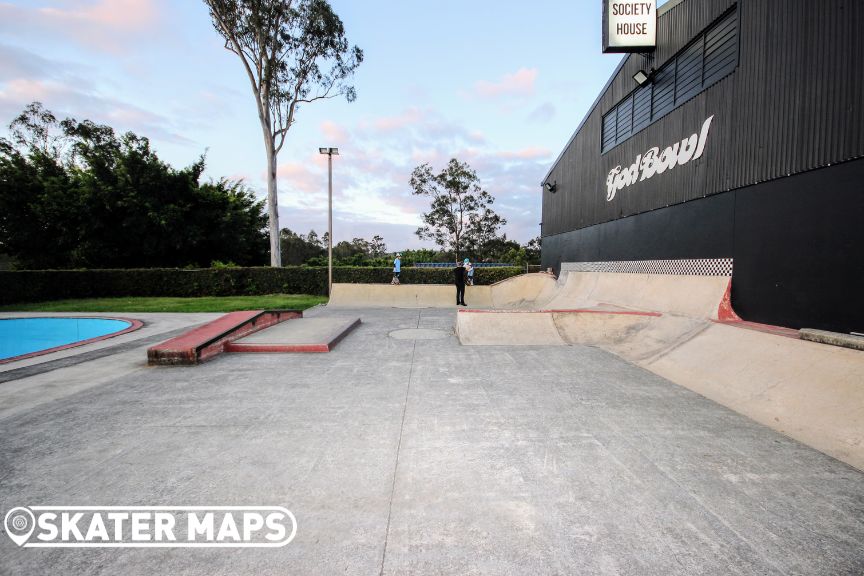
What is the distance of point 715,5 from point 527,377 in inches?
345

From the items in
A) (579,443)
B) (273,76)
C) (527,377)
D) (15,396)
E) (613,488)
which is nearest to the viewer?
(613,488)

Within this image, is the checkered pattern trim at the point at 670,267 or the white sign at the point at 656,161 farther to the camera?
the white sign at the point at 656,161

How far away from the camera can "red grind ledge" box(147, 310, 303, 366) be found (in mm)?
5852

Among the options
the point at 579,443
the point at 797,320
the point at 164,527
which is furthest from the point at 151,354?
the point at 797,320

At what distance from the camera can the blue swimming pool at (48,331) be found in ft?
30.3

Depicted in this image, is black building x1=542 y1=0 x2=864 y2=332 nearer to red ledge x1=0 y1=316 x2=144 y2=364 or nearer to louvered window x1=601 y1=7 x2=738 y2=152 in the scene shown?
louvered window x1=601 y1=7 x2=738 y2=152

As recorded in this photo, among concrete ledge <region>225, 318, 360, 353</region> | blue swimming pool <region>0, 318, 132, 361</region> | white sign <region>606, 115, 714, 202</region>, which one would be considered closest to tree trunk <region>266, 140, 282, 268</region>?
blue swimming pool <region>0, 318, 132, 361</region>

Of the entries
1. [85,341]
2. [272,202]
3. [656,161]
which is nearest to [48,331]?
[85,341]

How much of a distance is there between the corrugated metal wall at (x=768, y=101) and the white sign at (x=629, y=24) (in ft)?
0.96

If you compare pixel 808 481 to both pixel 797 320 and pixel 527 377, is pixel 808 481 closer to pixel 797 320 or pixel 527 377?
pixel 527 377

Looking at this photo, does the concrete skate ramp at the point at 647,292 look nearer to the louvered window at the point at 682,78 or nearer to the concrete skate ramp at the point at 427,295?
the concrete skate ramp at the point at 427,295

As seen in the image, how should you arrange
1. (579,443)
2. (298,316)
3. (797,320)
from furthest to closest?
(298,316), (797,320), (579,443)

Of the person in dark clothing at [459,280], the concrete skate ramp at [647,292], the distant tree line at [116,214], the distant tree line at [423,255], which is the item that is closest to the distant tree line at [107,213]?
the distant tree line at [116,214]

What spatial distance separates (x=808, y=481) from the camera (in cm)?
262
